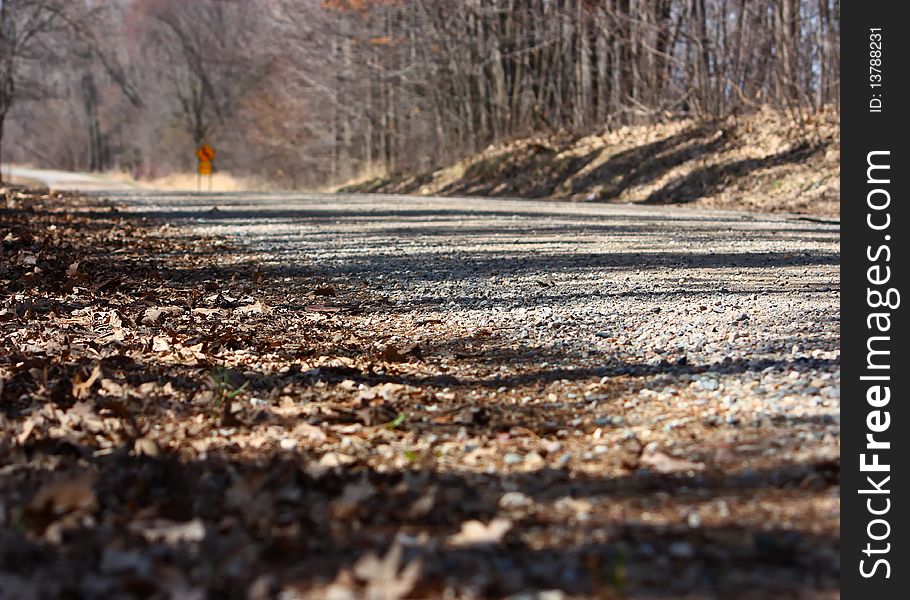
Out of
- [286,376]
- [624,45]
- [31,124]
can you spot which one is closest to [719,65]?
[624,45]

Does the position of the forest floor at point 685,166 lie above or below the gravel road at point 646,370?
above

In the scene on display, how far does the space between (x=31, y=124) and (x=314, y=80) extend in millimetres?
39034

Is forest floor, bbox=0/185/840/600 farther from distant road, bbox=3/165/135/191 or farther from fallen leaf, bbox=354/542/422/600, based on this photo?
distant road, bbox=3/165/135/191

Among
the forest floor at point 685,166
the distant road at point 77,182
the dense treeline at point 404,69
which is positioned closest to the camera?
the forest floor at point 685,166

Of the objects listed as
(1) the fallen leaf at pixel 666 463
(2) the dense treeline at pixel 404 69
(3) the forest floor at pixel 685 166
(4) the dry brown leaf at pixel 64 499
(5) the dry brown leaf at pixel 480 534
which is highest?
(2) the dense treeline at pixel 404 69

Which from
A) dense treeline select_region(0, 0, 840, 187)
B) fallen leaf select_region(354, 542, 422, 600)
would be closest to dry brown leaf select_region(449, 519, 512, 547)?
fallen leaf select_region(354, 542, 422, 600)

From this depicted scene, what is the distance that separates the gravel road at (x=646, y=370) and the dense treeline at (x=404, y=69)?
12.7m

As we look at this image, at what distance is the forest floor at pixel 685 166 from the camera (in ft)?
54.9

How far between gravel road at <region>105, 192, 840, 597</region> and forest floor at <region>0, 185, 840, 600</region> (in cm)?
1

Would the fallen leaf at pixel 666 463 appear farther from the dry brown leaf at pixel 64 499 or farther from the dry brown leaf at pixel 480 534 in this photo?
the dry brown leaf at pixel 64 499

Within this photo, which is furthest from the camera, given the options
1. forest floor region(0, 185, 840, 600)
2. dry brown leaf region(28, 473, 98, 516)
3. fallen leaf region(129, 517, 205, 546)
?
dry brown leaf region(28, 473, 98, 516)

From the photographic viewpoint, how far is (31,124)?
72125 mm

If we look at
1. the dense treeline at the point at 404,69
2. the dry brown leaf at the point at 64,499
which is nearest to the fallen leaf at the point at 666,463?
the dry brown leaf at the point at 64,499

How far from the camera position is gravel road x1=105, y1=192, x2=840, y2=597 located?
2.49 meters
